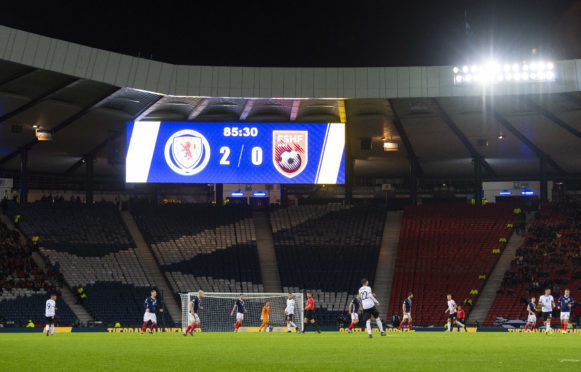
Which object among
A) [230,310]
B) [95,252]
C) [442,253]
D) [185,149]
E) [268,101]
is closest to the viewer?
[230,310]

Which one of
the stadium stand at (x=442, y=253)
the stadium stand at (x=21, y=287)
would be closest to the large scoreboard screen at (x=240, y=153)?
the stadium stand at (x=21, y=287)

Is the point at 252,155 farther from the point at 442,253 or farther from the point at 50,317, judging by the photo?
the point at 50,317

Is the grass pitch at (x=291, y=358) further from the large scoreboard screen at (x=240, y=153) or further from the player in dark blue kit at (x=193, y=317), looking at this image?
the large scoreboard screen at (x=240, y=153)

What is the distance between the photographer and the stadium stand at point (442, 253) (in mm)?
44156

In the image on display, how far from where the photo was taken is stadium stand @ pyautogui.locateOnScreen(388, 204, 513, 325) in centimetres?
4416

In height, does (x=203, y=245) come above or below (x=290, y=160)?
below

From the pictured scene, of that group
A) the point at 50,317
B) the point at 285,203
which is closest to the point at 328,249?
the point at 285,203

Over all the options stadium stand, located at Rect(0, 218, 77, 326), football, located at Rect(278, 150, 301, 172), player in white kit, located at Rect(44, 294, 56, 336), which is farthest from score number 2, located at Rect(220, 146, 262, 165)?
player in white kit, located at Rect(44, 294, 56, 336)

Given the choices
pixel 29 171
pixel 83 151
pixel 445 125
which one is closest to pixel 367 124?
pixel 445 125

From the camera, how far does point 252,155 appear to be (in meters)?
43.1

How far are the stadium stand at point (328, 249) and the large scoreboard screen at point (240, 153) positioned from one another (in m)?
6.85

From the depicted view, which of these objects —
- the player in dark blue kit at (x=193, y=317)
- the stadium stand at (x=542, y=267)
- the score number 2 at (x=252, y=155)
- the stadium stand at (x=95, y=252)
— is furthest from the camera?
the stadium stand at (x=95, y=252)

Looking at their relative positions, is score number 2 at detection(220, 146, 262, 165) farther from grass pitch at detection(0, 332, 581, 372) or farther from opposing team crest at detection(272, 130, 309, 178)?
grass pitch at detection(0, 332, 581, 372)

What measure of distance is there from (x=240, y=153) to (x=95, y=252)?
39.9 ft
